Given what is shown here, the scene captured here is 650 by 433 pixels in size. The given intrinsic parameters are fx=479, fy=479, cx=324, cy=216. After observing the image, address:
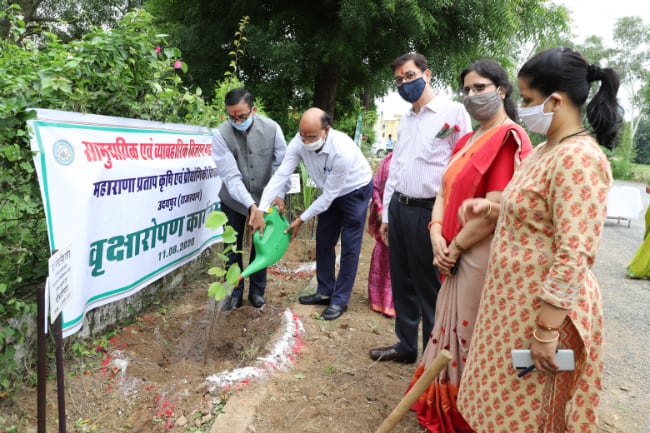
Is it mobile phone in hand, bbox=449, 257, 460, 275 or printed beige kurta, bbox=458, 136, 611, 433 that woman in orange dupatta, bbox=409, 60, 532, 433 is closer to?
mobile phone in hand, bbox=449, 257, 460, 275

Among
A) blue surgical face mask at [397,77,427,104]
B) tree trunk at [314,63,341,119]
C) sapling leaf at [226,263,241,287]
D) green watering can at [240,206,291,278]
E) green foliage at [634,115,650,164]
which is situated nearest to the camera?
blue surgical face mask at [397,77,427,104]

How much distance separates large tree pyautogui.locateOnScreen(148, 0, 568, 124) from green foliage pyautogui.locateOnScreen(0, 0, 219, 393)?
4211 mm

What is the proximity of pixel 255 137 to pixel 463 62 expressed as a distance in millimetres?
5898

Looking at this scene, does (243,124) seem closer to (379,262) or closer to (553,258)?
(379,262)

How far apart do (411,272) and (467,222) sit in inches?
29.6

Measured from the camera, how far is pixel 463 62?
8438 millimetres

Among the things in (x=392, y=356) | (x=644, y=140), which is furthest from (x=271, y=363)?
(x=644, y=140)

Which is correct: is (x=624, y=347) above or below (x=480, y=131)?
below

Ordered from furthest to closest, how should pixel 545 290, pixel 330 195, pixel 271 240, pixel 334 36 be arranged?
pixel 334 36, pixel 330 195, pixel 271 240, pixel 545 290

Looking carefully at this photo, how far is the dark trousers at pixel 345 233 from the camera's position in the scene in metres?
3.84

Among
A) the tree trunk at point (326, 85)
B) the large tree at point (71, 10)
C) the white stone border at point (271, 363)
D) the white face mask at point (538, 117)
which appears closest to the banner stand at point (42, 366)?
the white stone border at point (271, 363)

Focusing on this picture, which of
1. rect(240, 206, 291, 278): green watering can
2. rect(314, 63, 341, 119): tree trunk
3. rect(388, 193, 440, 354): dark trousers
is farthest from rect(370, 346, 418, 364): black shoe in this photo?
rect(314, 63, 341, 119): tree trunk

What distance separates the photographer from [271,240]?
3303 mm

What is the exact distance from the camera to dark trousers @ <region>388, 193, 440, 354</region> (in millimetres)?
2664
